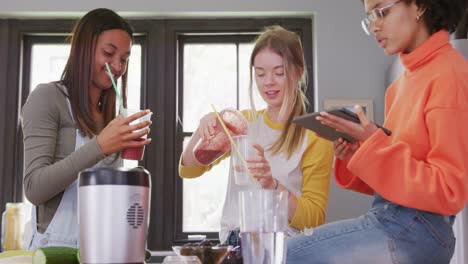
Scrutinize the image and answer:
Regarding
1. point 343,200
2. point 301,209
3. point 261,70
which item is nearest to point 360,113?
point 301,209

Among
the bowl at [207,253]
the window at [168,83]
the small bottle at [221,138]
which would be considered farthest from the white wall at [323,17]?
the bowl at [207,253]

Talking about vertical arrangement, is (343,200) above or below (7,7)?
below

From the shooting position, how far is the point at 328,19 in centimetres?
343

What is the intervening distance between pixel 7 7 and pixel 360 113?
107 inches

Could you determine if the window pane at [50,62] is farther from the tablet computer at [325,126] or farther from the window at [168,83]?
the tablet computer at [325,126]

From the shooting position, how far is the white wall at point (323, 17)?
11.1ft

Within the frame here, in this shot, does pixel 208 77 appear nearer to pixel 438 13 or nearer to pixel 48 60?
pixel 48 60

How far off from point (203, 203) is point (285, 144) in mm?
1589

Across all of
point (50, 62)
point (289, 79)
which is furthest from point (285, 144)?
point (50, 62)

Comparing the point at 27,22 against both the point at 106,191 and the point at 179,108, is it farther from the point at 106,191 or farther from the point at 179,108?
the point at 106,191

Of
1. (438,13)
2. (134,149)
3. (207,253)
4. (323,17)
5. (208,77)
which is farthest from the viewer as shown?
(208,77)

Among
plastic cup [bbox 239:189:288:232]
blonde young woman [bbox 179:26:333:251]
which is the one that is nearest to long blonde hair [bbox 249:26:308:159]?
blonde young woman [bbox 179:26:333:251]

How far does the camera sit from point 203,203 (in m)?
3.51

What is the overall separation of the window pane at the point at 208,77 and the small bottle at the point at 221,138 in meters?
1.85
